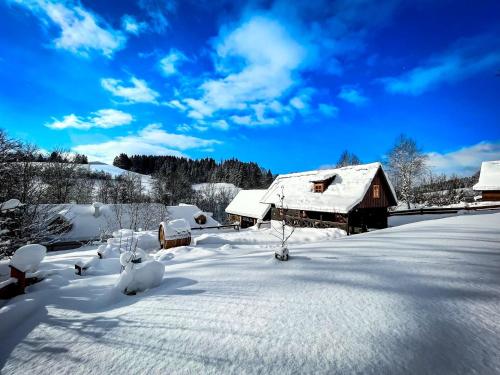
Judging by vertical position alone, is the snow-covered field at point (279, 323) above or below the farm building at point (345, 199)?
below

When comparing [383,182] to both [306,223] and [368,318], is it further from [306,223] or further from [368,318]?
[368,318]

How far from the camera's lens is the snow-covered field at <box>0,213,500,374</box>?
8.36 feet

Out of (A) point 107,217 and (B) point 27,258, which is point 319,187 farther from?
(A) point 107,217

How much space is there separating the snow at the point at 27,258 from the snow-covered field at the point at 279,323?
0.70m

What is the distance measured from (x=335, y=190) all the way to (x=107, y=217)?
26.4m

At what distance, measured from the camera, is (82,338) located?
11.2ft

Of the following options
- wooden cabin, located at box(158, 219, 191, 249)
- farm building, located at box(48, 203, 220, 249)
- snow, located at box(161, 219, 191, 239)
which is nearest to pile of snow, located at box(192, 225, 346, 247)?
wooden cabin, located at box(158, 219, 191, 249)

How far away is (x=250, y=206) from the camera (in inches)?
1356

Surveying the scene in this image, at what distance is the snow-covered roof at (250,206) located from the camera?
31.2 meters

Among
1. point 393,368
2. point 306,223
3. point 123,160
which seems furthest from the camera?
point 123,160

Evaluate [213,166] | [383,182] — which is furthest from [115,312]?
[213,166]

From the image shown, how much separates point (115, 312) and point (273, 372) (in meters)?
3.11

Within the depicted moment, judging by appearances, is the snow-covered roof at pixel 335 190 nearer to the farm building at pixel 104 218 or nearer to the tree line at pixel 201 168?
the farm building at pixel 104 218

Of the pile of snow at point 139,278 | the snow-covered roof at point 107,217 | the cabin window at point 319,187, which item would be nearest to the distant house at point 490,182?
the cabin window at point 319,187
